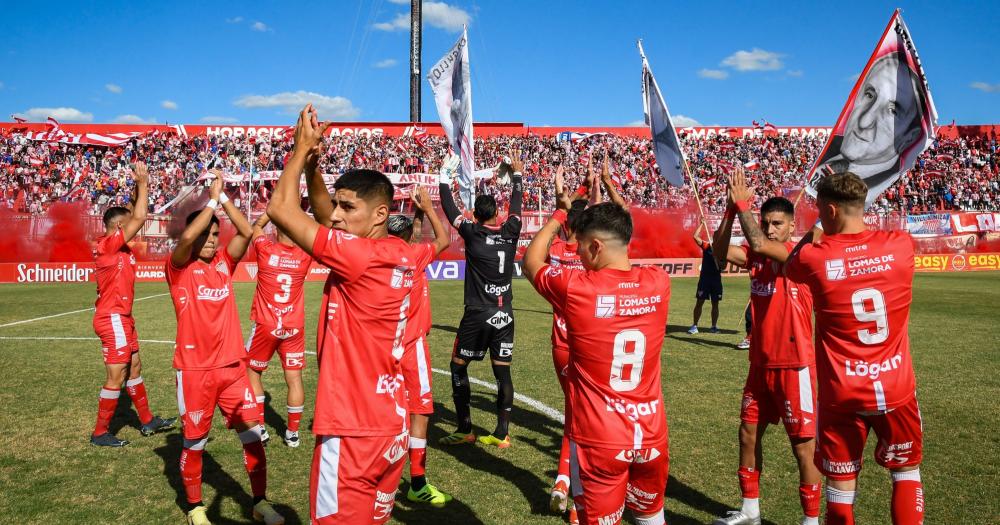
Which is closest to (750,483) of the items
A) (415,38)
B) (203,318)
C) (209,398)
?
(209,398)

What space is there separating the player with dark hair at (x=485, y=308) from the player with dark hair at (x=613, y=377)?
3.64 metres

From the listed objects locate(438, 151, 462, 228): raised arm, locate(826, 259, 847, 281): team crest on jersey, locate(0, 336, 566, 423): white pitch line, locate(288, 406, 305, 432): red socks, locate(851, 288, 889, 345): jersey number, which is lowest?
locate(0, 336, 566, 423): white pitch line

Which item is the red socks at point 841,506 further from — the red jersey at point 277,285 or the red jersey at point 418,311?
the red jersey at point 277,285

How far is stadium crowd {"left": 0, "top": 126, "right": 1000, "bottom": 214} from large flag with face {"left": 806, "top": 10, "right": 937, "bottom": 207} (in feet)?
90.8

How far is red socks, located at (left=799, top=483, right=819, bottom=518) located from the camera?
4.83 meters

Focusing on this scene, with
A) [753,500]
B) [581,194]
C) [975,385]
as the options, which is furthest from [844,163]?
[975,385]

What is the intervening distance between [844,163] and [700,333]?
875cm

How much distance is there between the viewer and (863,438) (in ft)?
13.3

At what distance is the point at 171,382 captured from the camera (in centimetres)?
995

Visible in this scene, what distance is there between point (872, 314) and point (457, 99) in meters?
9.22

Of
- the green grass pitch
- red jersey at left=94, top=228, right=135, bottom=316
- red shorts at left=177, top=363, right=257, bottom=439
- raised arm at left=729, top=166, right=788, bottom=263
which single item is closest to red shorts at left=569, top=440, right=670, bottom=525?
raised arm at left=729, top=166, right=788, bottom=263

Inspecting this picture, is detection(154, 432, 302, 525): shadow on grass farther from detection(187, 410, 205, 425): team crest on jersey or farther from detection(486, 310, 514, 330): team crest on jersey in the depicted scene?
detection(486, 310, 514, 330): team crest on jersey

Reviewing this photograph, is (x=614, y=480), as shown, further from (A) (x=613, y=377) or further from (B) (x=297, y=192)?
(B) (x=297, y=192)

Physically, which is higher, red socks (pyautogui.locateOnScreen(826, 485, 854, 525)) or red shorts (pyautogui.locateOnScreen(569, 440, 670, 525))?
red shorts (pyautogui.locateOnScreen(569, 440, 670, 525))
